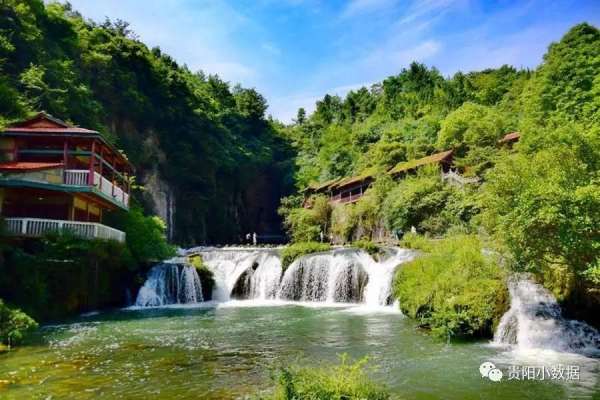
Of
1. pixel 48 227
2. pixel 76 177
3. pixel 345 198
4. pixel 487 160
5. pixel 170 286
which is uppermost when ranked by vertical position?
pixel 487 160

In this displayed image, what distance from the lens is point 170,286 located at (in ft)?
79.9

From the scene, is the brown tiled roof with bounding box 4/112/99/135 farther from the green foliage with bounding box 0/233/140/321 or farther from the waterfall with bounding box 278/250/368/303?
the waterfall with bounding box 278/250/368/303

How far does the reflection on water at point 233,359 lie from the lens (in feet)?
28.8

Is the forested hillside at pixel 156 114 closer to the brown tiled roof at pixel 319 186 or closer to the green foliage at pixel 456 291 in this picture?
the brown tiled roof at pixel 319 186

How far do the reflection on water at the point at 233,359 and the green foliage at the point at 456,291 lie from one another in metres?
0.61

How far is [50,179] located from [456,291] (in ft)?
53.3

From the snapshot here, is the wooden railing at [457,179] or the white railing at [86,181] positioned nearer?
the white railing at [86,181]

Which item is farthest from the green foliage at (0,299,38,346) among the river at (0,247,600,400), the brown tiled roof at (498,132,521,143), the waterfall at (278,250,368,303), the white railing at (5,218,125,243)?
the brown tiled roof at (498,132,521,143)

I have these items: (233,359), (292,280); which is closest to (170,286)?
(292,280)

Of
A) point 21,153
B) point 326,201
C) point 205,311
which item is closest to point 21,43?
point 21,153

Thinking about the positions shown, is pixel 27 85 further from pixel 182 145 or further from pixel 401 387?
pixel 401 387

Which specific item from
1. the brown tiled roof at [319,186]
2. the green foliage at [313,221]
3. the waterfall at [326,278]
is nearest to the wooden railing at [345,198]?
the green foliage at [313,221]

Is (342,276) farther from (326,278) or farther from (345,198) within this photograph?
(345,198)

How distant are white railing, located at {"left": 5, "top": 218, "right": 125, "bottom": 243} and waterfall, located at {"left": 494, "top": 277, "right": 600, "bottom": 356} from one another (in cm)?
1552
